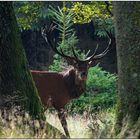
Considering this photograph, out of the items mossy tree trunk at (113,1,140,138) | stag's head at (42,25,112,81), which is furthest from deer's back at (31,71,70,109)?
mossy tree trunk at (113,1,140,138)

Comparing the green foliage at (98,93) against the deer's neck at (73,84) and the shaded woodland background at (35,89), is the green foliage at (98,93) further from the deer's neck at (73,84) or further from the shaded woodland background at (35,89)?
the shaded woodland background at (35,89)

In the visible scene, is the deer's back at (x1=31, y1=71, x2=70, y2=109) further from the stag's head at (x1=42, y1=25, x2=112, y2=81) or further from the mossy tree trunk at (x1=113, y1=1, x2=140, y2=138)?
the mossy tree trunk at (x1=113, y1=1, x2=140, y2=138)

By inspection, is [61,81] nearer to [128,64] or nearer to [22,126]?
[22,126]

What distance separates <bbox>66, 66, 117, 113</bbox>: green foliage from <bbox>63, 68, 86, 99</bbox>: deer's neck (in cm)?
302

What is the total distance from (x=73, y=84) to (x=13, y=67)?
3797mm

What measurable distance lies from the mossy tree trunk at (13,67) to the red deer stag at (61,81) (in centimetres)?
272

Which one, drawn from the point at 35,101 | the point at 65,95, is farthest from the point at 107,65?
the point at 35,101

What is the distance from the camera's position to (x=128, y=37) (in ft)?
30.6

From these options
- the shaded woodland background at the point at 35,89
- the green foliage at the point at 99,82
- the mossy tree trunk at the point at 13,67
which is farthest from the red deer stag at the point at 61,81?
the green foliage at the point at 99,82

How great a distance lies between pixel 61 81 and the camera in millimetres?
13594

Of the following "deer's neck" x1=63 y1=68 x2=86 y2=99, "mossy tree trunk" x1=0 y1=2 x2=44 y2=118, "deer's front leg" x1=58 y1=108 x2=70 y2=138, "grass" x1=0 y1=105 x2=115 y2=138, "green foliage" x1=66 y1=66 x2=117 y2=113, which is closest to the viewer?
"grass" x1=0 y1=105 x2=115 y2=138

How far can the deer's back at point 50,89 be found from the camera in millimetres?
13141

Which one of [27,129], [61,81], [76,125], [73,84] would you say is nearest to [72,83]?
[73,84]

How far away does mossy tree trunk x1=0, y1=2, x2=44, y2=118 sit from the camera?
9.91 meters
